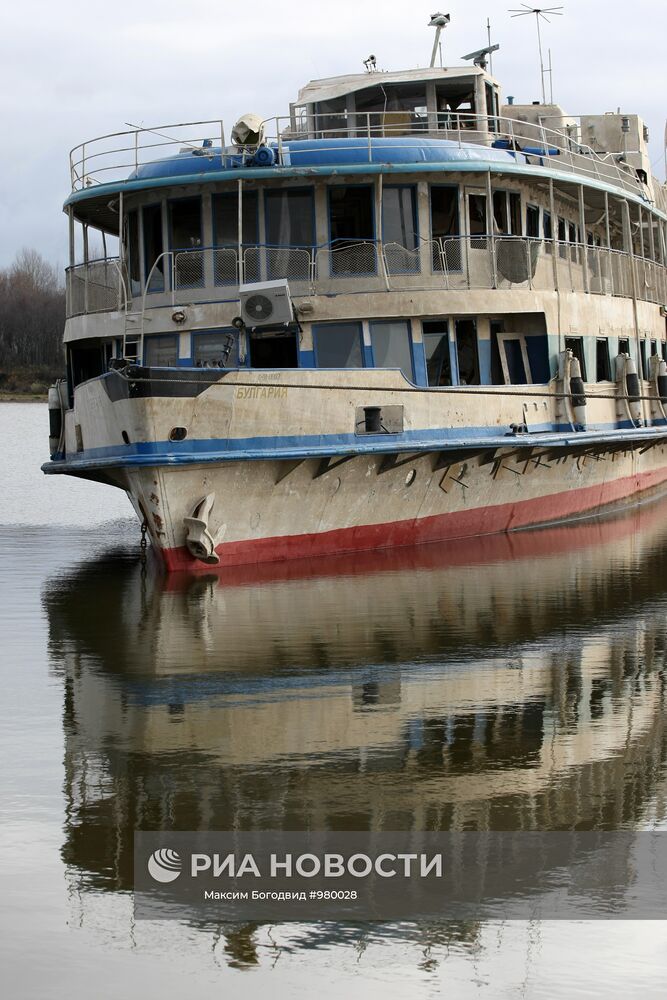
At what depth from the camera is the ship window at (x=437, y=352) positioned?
1916 cm

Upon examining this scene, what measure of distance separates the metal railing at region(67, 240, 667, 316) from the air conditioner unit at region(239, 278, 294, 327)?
720 mm

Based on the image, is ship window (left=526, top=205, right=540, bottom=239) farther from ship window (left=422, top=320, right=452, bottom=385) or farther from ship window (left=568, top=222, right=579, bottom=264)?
ship window (left=422, top=320, right=452, bottom=385)

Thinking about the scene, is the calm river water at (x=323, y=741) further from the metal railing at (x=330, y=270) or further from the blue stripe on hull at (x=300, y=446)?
the metal railing at (x=330, y=270)

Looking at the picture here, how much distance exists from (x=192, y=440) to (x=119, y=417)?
1061 mm

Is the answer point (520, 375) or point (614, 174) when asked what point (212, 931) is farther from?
point (614, 174)

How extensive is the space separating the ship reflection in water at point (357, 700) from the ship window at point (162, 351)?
124 inches

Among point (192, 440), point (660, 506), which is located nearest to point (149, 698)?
point (192, 440)

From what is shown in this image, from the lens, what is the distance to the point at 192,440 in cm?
1614

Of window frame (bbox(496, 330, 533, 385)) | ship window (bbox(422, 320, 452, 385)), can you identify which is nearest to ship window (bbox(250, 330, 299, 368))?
ship window (bbox(422, 320, 452, 385))

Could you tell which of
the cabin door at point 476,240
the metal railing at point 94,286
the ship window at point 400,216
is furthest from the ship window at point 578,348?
the metal railing at point 94,286

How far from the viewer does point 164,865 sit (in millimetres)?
7059

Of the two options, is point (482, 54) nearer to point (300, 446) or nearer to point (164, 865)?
point (300, 446)

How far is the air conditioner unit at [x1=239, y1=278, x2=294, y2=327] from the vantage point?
1773 cm

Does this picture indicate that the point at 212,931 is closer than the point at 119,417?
Yes
